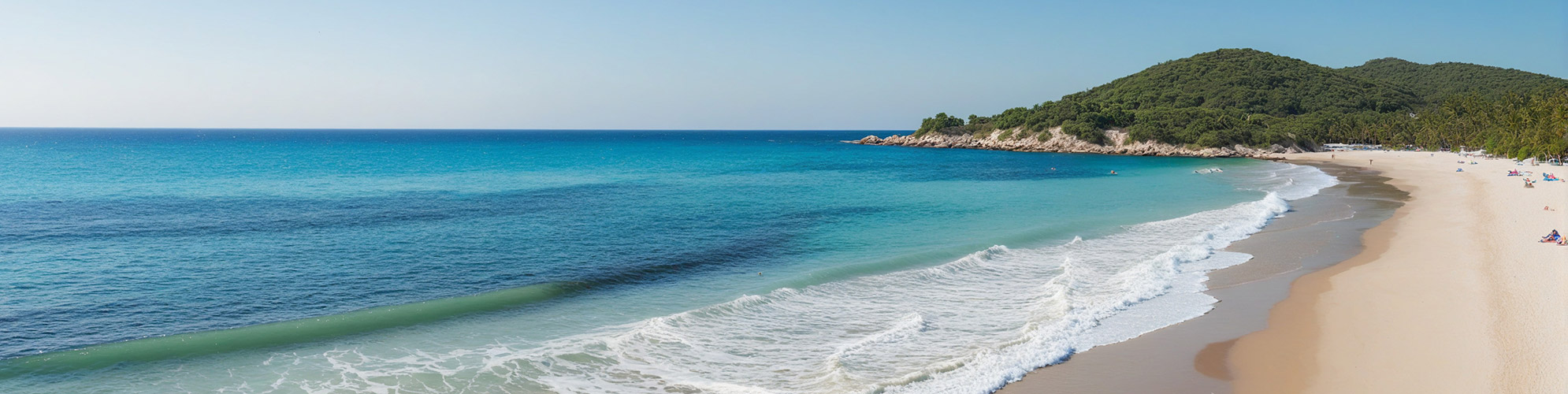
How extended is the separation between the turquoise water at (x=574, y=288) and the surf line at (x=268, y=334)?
67mm

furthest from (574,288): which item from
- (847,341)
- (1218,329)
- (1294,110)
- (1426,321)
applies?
(1294,110)

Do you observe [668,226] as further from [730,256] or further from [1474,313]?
[1474,313]

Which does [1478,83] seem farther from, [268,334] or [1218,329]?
[268,334]

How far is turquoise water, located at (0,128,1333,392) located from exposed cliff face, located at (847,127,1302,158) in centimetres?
7113

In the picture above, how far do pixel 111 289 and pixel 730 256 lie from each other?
13.9m

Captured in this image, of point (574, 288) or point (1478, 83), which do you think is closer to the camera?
point (574, 288)

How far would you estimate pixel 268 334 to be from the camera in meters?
13.7

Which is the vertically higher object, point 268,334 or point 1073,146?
point 1073,146

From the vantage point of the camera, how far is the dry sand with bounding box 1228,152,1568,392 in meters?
11.2

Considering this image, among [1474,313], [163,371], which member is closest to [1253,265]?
[1474,313]

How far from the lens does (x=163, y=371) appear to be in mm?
11695

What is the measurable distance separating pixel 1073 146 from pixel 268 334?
4493 inches

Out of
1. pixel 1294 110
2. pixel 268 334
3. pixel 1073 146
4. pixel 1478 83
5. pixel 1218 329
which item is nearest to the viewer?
pixel 268 334

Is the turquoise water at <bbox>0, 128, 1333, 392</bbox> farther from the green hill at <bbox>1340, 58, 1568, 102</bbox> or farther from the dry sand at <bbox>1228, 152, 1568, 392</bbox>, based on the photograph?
the green hill at <bbox>1340, 58, 1568, 102</bbox>
